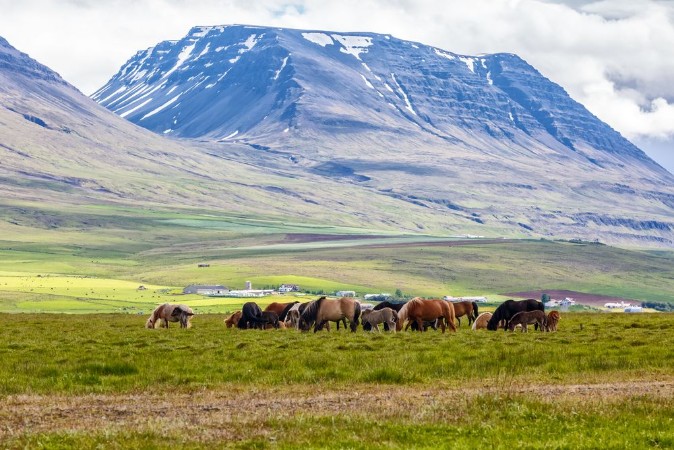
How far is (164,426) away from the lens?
19.6 metres

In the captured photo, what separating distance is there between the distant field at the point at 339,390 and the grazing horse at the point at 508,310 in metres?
5.67

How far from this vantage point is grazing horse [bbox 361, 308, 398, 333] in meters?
47.9

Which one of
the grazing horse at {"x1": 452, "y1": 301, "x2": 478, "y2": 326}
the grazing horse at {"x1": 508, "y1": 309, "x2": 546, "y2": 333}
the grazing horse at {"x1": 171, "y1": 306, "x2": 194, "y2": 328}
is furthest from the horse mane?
the grazing horse at {"x1": 171, "y1": 306, "x2": 194, "y2": 328}

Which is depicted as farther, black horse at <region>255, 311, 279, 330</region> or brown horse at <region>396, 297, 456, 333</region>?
black horse at <region>255, 311, 279, 330</region>

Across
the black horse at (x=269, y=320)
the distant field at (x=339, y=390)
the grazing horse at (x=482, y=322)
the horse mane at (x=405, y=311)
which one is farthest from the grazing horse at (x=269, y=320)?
the grazing horse at (x=482, y=322)

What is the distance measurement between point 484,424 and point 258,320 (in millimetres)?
35993

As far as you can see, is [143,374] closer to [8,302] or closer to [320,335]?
[320,335]

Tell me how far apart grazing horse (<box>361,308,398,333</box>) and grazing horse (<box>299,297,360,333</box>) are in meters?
0.64

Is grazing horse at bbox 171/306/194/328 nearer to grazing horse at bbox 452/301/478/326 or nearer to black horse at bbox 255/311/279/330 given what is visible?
black horse at bbox 255/311/279/330

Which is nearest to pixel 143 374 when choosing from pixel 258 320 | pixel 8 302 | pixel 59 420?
pixel 59 420

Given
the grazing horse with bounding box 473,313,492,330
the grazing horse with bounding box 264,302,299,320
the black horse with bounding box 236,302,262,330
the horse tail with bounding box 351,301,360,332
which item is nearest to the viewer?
the horse tail with bounding box 351,301,360,332

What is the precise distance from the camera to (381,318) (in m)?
48.4

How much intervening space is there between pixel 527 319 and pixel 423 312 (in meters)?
5.28

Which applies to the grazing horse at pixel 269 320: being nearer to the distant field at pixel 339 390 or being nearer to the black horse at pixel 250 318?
the black horse at pixel 250 318
